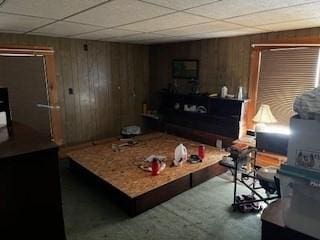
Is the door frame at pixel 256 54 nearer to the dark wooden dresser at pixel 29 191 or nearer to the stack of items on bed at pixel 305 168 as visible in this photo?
the stack of items on bed at pixel 305 168

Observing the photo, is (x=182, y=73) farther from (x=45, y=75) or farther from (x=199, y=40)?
(x=45, y=75)

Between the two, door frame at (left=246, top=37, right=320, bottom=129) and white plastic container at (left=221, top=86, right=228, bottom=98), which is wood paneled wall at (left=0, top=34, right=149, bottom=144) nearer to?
white plastic container at (left=221, top=86, right=228, bottom=98)

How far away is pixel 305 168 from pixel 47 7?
2.39 m

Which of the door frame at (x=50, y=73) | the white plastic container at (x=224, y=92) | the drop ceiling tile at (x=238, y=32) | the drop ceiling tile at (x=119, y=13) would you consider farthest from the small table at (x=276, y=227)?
the door frame at (x=50, y=73)

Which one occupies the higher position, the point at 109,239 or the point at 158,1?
the point at 158,1

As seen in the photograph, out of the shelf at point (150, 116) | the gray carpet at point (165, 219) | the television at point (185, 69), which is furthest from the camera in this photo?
the shelf at point (150, 116)

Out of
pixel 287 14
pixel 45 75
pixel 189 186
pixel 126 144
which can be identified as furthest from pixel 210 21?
pixel 45 75

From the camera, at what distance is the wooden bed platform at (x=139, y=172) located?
9.43 ft

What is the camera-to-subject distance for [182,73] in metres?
5.24

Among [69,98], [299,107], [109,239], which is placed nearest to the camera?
[299,107]

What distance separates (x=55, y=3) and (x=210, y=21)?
172 cm

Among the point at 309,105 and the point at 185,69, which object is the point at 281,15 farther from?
the point at 185,69

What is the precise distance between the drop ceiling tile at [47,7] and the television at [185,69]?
9.73 feet

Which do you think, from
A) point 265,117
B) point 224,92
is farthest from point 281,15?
point 224,92
